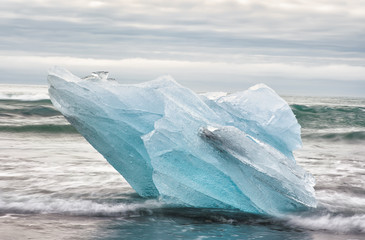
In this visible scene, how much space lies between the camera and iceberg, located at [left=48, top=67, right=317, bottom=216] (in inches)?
185

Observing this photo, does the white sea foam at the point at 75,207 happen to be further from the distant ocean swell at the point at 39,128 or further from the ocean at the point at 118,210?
the distant ocean swell at the point at 39,128

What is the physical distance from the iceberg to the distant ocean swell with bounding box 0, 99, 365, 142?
11.0 m

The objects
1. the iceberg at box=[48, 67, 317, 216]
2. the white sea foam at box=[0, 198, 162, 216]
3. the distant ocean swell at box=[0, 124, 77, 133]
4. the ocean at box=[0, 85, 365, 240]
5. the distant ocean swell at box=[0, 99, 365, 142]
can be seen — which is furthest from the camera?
the distant ocean swell at box=[0, 99, 365, 142]

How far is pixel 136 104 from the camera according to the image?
515cm

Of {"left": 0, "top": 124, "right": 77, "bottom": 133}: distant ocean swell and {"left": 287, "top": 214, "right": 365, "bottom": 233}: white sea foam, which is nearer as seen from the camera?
{"left": 287, "top": 214, "right": 365, "bottom": 233}: white sea foam

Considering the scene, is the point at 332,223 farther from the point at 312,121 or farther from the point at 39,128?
the point at 312,121

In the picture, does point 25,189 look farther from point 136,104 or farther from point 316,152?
point 316,152

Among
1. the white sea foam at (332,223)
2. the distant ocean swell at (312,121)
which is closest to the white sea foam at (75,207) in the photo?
the white sea foam at (332,223)

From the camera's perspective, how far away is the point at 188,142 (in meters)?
4.76

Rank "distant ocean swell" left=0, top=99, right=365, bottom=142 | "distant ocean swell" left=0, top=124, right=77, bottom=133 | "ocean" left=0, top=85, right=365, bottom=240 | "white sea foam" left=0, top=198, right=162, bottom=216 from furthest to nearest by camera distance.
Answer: "distant ocean swell" left=0, top=99, right=365, bottom=142
"distant ocean swell" left=0, top=124, right=77, bottom=133
"white sea foam" left=0, top=198, right=162, bottom=216
"ocean" left=0, top=85, right=365, bottom=240

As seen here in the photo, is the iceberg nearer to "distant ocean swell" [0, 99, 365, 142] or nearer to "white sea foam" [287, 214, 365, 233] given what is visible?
"white sea foam" [287, 214, 365, 233]

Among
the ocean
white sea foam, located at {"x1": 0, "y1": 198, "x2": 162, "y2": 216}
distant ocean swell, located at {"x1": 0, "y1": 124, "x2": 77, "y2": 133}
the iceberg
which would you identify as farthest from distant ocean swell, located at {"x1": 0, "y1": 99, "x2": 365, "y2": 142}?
the iceberg

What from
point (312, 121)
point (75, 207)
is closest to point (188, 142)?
point (75, 207)

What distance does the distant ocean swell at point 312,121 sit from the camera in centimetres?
1617
